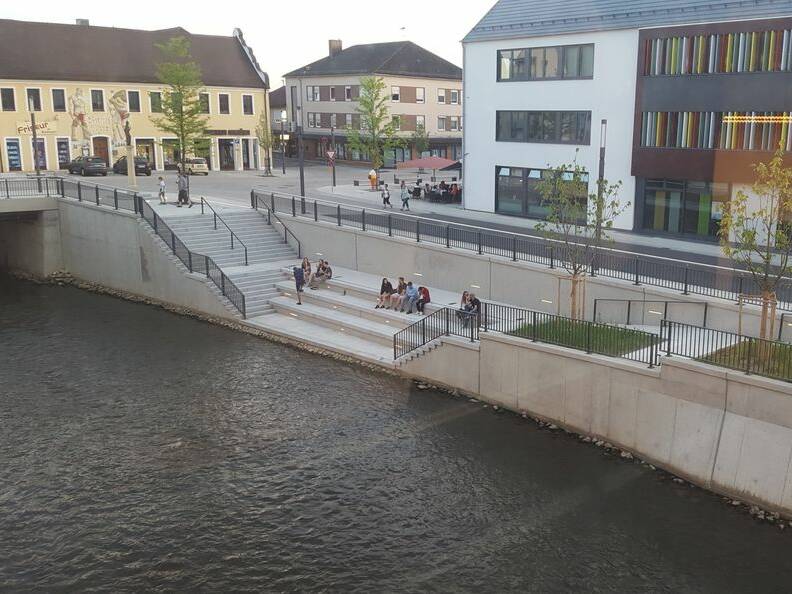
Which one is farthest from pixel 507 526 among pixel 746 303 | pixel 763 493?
pixel 746 303

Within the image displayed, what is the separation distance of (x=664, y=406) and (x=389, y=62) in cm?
6127

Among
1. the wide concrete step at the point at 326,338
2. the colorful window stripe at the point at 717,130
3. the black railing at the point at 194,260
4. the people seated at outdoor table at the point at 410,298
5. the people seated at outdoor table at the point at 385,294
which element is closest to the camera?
the wide concrete step at the point at 326,338

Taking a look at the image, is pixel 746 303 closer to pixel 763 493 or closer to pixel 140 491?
pixel 763 493

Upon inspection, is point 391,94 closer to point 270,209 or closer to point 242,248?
point 270,209

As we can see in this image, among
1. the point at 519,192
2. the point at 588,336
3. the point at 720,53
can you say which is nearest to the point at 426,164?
the point at 519,192

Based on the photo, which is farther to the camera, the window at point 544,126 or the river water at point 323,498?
the window at point 544,126

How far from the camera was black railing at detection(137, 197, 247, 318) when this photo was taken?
29594 mm

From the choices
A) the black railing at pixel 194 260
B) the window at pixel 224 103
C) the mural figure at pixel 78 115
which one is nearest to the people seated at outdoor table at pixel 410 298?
the black railing at pixel 194 260

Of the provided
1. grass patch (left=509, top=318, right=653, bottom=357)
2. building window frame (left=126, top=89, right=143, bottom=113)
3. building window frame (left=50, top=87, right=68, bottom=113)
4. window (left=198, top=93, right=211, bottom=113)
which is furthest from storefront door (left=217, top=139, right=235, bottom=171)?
grass patch (left=509, top=318, right=653, bottom=357)

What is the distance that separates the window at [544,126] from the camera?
35.8 m

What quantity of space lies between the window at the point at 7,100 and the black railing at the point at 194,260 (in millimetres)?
27276

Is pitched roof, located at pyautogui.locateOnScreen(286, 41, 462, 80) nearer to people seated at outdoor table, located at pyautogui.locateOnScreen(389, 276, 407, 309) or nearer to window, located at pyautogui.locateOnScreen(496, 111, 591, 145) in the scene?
window, located at pyautogui.locateOnScreen(496, 111, 591, 145)

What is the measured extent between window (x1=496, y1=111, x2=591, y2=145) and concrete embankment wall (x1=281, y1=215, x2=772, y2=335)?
1167 cm

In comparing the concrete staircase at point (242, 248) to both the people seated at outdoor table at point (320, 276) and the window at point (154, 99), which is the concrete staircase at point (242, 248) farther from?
the window at point (154, 99)
